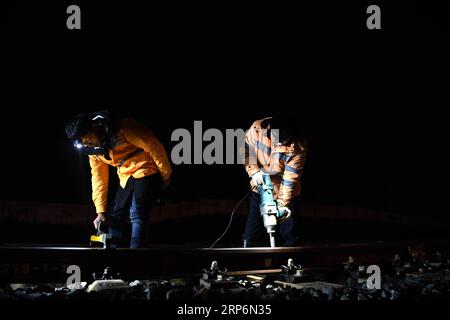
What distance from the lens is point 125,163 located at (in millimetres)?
4582

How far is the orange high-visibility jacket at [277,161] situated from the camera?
5230 millimetres

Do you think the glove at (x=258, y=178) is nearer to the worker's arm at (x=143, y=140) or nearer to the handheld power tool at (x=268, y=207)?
the handheld power tool at (x=268, y=207)

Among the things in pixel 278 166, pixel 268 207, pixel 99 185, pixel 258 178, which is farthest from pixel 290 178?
pixel 99 185

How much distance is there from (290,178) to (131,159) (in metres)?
1.90

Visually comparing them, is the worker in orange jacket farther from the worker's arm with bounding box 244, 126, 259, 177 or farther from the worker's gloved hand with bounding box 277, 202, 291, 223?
the worker's gloved hand with bounding box 277, 202, 291, 223

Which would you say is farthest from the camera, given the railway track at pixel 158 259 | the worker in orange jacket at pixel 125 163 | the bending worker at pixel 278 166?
the bending worker at pixel 278 166

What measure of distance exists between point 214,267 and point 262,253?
844 mm

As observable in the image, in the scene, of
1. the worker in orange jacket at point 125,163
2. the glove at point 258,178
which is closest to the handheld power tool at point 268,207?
the glove at point 258,178

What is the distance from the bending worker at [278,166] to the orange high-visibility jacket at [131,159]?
131 cm

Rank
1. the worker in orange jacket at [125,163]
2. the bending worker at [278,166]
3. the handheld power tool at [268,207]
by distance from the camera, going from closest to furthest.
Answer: the worker in orange jacket at [125,163], the handheld power tool at [268,207], the bending worker at [278,166]

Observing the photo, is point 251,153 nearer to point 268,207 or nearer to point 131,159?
point 268,207

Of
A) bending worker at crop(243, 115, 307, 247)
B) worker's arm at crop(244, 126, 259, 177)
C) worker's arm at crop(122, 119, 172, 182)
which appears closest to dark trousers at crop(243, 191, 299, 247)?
bending worker at crop(243, 115, 307, 247)

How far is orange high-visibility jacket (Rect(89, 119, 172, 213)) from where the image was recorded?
435 centimetres
